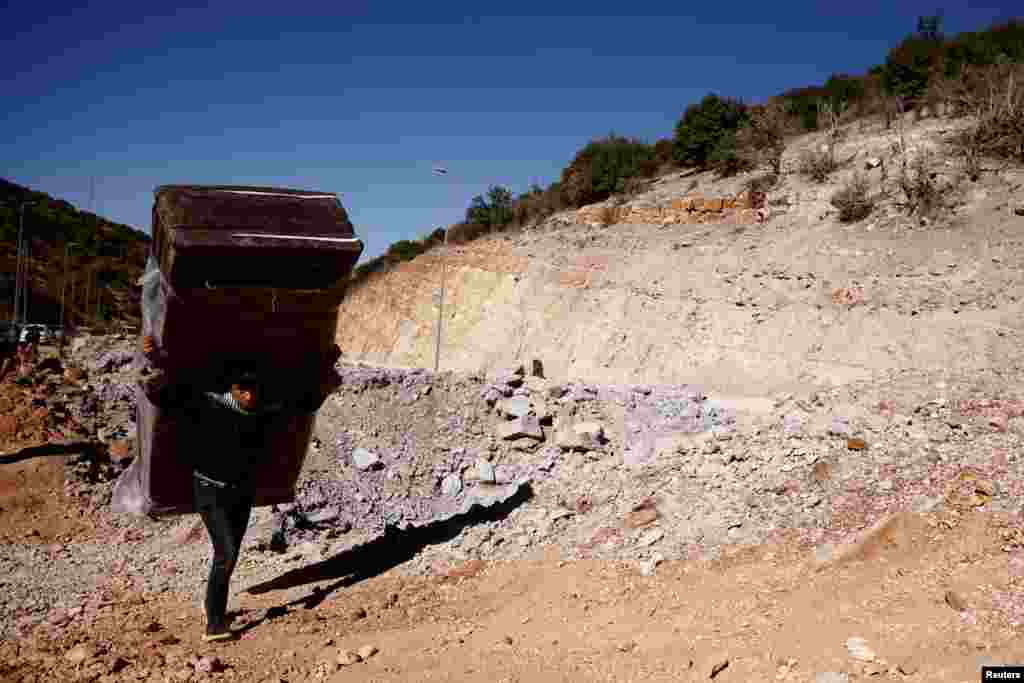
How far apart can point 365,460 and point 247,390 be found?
8.69 ft

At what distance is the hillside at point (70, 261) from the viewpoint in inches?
1272

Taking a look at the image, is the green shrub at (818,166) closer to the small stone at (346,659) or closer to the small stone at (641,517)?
the small stone at (641,517)

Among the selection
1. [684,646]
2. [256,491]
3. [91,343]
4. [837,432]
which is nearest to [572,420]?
[837,432]

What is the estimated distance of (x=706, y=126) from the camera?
846 inches

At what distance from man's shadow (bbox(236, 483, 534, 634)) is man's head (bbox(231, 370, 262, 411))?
148cm

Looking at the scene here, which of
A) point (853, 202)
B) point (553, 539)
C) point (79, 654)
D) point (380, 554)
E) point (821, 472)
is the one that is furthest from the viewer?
point (853, 202)

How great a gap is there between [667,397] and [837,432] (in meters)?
2.06

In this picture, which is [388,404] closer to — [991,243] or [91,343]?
[91,343]

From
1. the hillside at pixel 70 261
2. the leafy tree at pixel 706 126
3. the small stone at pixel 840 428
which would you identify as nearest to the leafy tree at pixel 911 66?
the leafy tree at pixel 706 126

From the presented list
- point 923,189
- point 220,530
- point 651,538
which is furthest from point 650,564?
point 923,189

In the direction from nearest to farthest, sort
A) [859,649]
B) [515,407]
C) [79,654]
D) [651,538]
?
[859,649] < [79,654] < [651,538] < [515,407]

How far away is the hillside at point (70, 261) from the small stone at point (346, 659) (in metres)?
30.6

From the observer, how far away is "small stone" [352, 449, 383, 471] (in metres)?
6.58

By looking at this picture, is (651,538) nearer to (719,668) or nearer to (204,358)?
(719,668)
